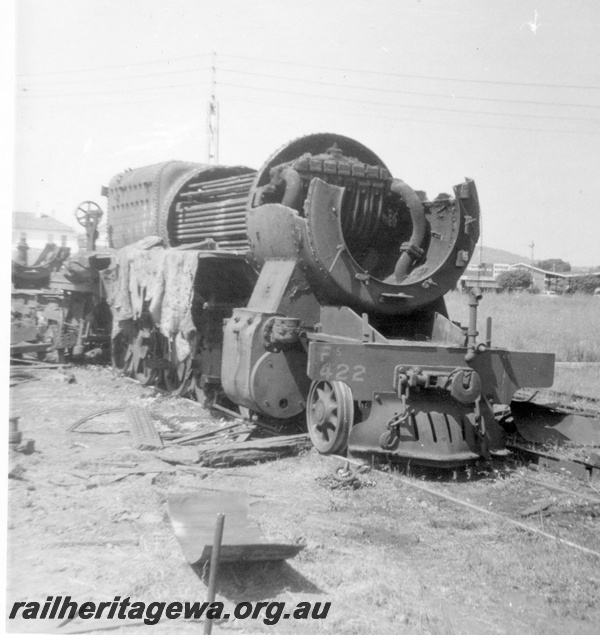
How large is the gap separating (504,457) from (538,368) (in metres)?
0.80

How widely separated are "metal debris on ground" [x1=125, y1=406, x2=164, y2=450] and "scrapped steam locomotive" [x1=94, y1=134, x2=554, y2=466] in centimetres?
78

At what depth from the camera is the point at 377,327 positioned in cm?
698

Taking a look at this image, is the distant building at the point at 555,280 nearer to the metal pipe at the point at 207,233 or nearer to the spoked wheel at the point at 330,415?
the metal pipe at the point at 207,233

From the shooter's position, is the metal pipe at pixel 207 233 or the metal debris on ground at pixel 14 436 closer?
the metal debris on ground at pixel 14 436

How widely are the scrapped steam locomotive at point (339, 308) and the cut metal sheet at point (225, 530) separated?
1583mm

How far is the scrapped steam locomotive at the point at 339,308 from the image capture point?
574 centimetres

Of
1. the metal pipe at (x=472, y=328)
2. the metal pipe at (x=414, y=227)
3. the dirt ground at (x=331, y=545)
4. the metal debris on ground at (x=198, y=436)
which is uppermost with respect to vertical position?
the metal pipe at (x=414, y=227)

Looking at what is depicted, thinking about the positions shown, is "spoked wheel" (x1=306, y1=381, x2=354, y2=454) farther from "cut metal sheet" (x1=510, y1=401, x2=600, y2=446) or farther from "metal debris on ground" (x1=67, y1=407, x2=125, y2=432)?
"metal debris on ground" (x1=67, y1=407, x2=125, y2=432)

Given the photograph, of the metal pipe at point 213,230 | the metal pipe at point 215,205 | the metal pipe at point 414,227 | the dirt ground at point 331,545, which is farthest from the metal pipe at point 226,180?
the dirt ground at point 331,545

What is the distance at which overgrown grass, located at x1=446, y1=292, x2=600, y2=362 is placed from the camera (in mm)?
13688

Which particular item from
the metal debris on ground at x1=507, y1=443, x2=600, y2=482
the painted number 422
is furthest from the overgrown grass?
the painted number 422

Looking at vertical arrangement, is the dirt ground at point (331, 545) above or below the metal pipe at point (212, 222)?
below

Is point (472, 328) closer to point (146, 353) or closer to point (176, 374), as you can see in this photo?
point (176, 374)

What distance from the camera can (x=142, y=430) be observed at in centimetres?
717
